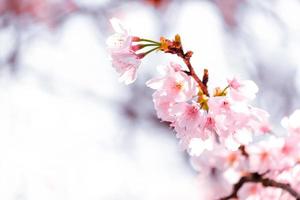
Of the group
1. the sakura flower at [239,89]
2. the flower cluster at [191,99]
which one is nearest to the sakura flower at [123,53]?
the flower cluster at [191,99]

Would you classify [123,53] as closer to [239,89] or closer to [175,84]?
[175,84]

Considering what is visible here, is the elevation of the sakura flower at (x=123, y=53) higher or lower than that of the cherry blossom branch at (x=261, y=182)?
higher

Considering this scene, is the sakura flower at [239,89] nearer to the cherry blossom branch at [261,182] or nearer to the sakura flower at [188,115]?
the sakura flower at [188,115]

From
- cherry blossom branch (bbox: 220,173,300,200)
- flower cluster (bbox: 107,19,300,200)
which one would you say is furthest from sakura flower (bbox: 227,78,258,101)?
cherry blossom branch (bbox: 220,173,300,200)

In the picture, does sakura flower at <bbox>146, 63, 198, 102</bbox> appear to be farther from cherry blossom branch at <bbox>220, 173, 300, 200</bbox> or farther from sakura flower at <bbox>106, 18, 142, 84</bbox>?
cherry blossom branch at <bbox>220, 173, 300, 200</bbox>

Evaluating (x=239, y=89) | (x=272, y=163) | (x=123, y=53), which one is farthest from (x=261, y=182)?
(x=123, y=53)

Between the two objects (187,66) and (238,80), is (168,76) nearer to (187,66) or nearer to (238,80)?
(187,66)
